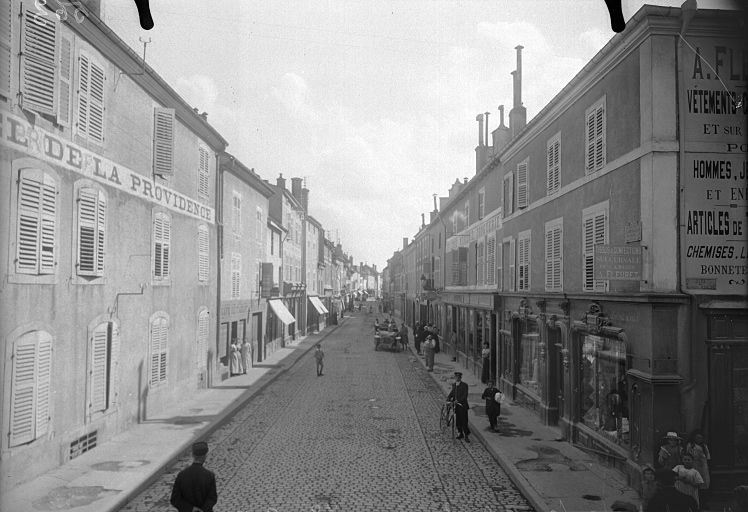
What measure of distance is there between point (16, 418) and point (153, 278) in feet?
20.1

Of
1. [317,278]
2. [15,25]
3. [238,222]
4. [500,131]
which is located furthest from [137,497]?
[317,278]

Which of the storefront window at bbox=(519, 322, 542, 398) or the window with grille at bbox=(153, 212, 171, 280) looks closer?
the window with grille at bbox=(153, 212, 171, 280)

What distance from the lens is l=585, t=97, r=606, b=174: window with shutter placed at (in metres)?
11.2

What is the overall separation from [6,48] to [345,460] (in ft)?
31.1

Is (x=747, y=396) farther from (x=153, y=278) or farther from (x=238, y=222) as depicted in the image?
(x=238, y=222)

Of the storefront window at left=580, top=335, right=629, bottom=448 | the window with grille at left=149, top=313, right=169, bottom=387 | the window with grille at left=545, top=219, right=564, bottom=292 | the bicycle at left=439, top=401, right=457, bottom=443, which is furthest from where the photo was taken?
the window with grille at left=149, top=313, right=169, bottom=387

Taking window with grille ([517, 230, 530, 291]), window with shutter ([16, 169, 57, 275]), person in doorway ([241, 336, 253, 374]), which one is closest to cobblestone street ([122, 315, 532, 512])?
person in doorway ([241, 336, 253, 374])

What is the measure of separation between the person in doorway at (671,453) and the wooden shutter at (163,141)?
13.2 metres

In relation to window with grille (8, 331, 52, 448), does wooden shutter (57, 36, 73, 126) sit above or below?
above

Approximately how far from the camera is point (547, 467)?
11.1 meters

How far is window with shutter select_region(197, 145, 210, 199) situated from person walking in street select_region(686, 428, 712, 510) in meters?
15.5

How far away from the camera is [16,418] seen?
9.23 metres

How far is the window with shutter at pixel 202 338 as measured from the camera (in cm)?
1898

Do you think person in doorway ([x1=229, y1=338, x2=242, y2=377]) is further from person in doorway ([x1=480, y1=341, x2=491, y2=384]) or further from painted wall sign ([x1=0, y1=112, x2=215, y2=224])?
person in doorway ([x1=480, y1=341, x2=491, y2=384])
